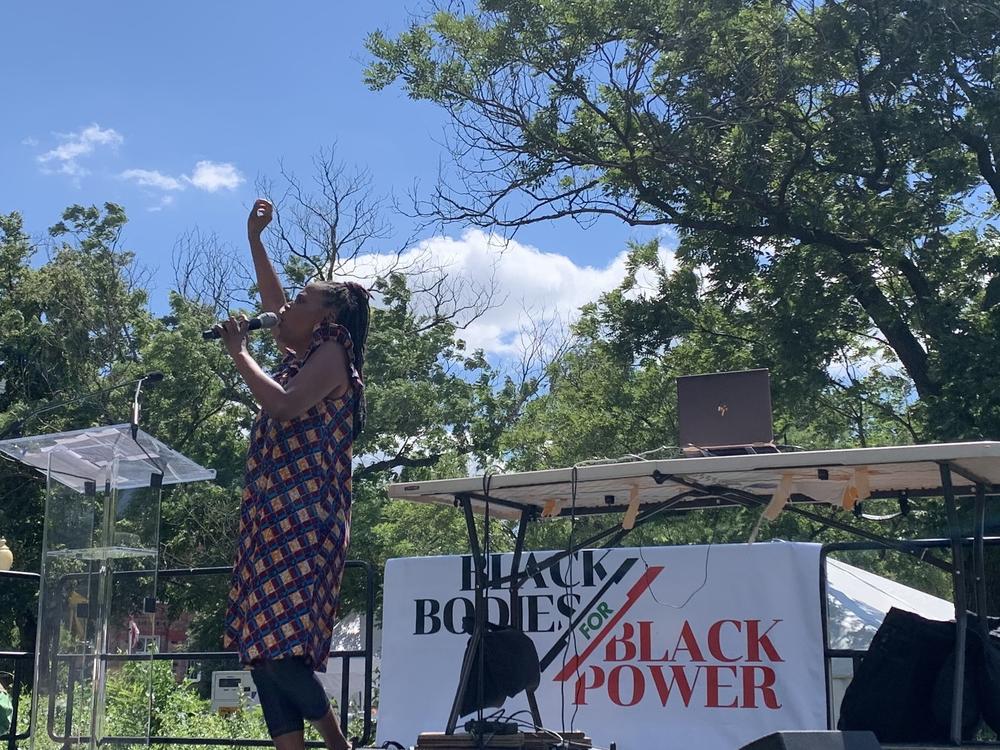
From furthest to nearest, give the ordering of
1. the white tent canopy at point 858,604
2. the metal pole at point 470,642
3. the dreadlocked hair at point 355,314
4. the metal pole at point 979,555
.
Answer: the white tent canopy at point 858,604 → the metal pole at point 470,642 → the metal pole at point 979,555 → the dreadlocked hair at point 355,314

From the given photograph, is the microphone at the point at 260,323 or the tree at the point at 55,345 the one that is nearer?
the microphone at the point at 260,323

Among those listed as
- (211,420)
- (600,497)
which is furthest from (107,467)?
(211,420)

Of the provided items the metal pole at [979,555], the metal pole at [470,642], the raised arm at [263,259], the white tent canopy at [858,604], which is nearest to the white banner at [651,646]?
the metal pole at [470,642]

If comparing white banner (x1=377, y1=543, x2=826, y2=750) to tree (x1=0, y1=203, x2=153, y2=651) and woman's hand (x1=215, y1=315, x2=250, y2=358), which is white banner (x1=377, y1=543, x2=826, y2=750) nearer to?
woman's hand (x1=215, y1=315, x2=250, y2=358)

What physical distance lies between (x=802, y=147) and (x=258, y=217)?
922cm

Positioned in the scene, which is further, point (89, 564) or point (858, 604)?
point (858, 604)

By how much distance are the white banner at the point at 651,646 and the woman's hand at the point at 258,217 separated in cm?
219

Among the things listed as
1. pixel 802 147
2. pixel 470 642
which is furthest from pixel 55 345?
pixel 470 642

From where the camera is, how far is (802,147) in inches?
475

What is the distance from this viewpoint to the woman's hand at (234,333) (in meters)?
3.31

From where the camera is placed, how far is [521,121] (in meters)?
13.3

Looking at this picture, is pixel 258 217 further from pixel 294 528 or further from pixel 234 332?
pixel 294 528

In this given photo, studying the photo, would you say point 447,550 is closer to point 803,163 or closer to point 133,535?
point 803,163

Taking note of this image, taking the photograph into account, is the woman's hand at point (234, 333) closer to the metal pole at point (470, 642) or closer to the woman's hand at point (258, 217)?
the woman's hand at point (258, 217)
